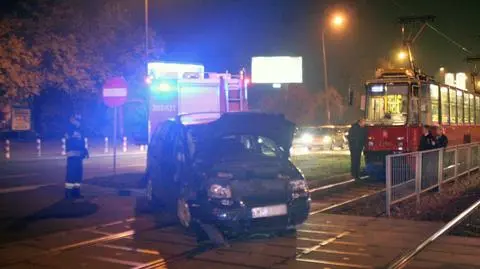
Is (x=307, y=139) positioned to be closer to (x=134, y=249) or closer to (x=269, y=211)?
(x=269, y=211)

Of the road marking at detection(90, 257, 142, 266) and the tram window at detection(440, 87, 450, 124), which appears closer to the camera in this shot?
the road marking at detection(90, 257, 142, 266)

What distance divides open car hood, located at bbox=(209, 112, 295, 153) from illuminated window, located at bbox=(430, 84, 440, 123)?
12107mm

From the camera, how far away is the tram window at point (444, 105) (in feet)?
73.6

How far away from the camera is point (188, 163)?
9.82 m

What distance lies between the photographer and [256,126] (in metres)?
10.4

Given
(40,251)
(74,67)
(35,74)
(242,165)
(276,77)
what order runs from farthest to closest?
(276,77) → (74,67) → (35,74) → (242,165) → (40,251)

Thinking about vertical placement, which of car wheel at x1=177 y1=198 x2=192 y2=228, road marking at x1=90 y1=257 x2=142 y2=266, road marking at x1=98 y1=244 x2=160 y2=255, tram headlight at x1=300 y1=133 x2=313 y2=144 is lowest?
road marking at x1=90 y1=257 x2=142 y2=266

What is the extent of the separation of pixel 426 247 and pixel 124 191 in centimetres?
827

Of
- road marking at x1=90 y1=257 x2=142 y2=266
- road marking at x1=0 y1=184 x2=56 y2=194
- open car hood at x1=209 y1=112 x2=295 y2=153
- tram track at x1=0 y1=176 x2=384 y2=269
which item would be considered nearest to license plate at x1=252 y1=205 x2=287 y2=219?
tram track at x1=0 y1=176 x2=384 y2=269

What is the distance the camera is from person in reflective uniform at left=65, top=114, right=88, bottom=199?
13.9 metres

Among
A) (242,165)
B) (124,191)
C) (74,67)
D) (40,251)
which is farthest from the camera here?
(74,67)

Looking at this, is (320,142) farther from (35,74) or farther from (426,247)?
(426,247)

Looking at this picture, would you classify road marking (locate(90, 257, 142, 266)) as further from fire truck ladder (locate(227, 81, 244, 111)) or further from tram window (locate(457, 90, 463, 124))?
tram window (locate(457, 90, 463, 124))

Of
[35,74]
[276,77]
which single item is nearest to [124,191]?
[35,74]
